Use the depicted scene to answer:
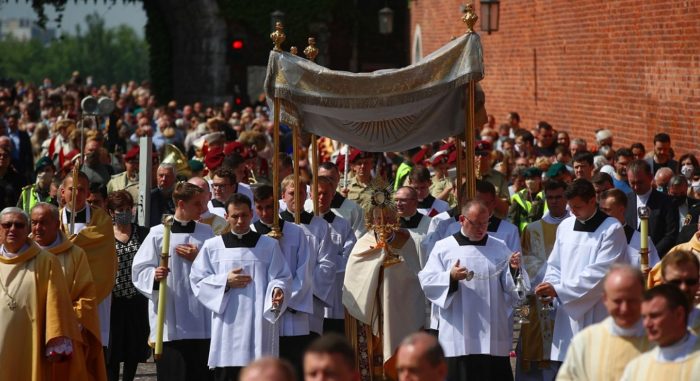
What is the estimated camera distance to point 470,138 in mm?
11375

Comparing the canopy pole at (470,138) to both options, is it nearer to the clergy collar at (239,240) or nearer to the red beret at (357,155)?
the clergy collar at (239,240)

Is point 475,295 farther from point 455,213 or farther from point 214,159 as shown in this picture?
point 214,159

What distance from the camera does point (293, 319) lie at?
10.8 metres

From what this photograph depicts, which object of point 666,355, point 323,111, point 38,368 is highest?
point 323,111

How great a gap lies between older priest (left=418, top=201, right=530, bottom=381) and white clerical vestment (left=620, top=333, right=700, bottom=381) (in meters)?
3.64

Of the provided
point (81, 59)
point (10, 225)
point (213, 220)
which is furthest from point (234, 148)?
point (81, 59)

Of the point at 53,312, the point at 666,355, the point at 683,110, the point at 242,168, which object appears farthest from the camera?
the point at 683,110

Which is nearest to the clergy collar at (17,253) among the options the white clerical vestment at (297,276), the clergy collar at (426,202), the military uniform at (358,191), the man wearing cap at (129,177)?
the white clerical vestment at (297,276)

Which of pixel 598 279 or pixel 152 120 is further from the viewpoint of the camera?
pixel 152 120

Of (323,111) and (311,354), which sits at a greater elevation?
(323,111)

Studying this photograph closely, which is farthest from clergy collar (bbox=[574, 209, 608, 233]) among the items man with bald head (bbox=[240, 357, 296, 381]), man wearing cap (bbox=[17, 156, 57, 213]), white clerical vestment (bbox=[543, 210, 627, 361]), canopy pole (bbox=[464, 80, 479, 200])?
man wearing cap (bbox=[17, 156, 57, 213])

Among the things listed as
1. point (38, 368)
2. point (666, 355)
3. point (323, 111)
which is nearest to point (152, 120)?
point (323, 111)

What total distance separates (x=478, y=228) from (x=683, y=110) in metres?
7.89

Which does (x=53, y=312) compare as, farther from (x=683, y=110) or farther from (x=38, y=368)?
(x=683, y=110)
